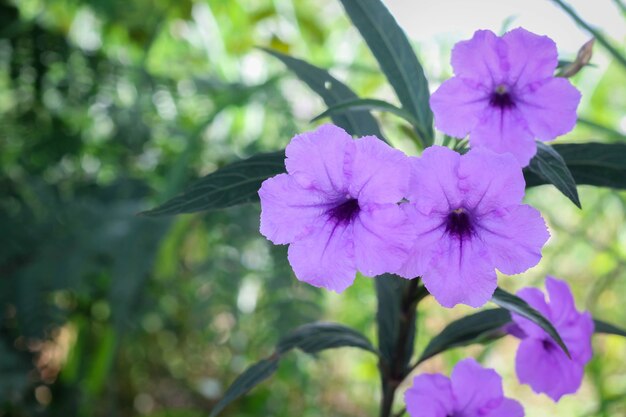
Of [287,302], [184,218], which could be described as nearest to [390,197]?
[184,218]

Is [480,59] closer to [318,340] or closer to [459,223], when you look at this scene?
[459,223]

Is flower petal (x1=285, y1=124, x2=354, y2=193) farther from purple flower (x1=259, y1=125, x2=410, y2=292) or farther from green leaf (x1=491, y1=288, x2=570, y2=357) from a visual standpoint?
green leaf (x1=491, y1=288, x2=570, y2=357)

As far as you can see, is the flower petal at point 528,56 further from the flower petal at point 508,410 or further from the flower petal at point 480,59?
the flower petal at point 508,410

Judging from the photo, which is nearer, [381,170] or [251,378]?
[381,170]

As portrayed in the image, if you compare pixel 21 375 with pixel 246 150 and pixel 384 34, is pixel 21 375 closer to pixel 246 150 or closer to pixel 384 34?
pixel 246 150

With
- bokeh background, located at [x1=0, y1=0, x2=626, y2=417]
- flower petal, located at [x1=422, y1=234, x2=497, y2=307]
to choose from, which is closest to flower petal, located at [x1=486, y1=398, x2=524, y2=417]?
flower petal, located at [x1=422, y1=234, x2=497, y2=307]

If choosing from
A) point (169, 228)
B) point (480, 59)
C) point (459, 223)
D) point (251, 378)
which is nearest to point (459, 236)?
point (459, 223)
